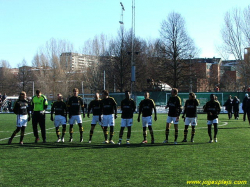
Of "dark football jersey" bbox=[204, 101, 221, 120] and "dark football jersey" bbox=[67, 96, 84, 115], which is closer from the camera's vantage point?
"dark football jersey" bbox=[204, 101, 221, 120]

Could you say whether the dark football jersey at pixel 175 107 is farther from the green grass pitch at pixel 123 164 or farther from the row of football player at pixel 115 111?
the green grass pitch at pixel 123 164

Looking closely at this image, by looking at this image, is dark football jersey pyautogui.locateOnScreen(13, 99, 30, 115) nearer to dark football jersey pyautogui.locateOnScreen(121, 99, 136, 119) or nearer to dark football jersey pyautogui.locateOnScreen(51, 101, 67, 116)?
dark football jersey pyautogui.locateOnScreen(51, 101, 67, 116)

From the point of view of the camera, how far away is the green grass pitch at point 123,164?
7938mm

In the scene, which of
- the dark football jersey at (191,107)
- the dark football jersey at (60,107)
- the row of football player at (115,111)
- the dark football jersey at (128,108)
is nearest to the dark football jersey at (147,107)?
the row of football player at (115,111)

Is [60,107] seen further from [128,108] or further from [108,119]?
[128,108]

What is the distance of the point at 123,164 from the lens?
388 inches

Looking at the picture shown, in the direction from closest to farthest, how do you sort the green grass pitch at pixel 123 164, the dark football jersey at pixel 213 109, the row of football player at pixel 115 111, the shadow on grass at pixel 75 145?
the green grass pitch at pixel 123 164 → the shadow on grass at pixel 75 145 → the row of football player at pixel 115 111 → the dark football jersey at pixel 213 109

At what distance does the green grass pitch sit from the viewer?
794cm

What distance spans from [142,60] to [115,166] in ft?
197

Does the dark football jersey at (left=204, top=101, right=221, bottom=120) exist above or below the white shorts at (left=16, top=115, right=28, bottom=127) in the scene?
above

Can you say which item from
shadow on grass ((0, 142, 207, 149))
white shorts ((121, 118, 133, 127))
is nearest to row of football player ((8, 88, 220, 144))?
white shorts ((121, 118, 133, 127))

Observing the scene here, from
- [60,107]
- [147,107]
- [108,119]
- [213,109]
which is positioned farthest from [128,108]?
[213,109]

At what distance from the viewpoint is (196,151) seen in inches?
479

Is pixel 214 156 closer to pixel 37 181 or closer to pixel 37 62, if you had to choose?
pixel 37 181
